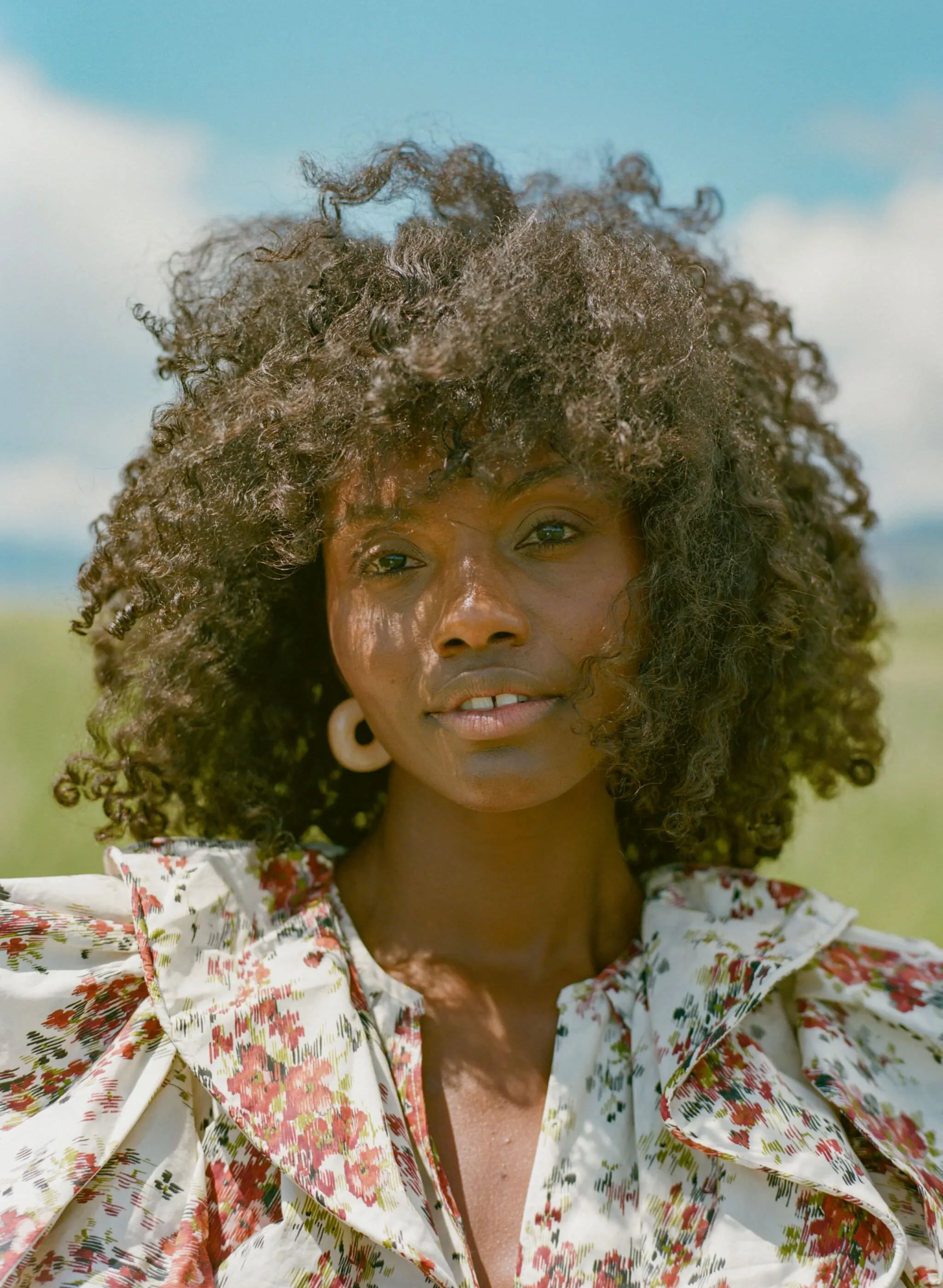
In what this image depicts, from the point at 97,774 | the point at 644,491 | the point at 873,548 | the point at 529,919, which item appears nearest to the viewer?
the point at 644,491

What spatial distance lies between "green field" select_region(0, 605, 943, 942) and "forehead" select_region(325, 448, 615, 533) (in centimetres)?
141

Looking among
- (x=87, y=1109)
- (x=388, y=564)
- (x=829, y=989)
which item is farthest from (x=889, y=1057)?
(x=87, y=1109)

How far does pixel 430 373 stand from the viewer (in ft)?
5.52

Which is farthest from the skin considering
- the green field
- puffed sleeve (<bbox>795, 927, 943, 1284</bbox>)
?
the green field

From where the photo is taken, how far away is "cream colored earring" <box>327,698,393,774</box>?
6.75ft

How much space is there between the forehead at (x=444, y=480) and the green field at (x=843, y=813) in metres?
1.41

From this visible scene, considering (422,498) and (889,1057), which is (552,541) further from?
(889,1057)

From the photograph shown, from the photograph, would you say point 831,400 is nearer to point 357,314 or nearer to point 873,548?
point 873,548

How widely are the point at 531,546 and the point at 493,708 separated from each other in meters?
0.22

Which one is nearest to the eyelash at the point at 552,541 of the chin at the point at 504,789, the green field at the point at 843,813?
the chin at the point at 504,789

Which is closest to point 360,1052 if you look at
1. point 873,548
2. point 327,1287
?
point 327,1287

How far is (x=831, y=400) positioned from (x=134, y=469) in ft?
4.11

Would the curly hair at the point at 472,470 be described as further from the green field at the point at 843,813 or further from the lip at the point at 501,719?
the green field at the point at 843,813

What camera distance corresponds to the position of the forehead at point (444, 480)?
174cm
